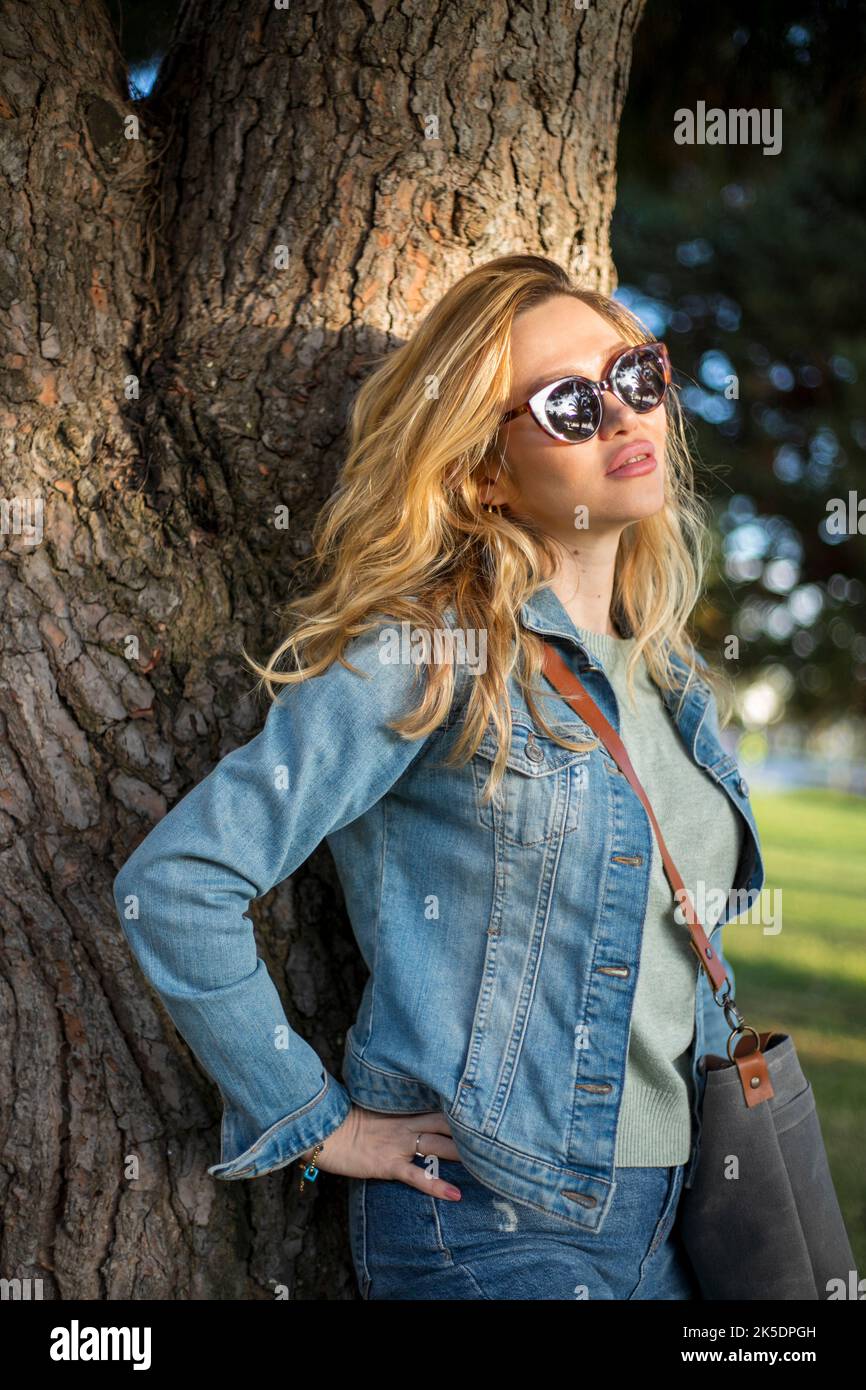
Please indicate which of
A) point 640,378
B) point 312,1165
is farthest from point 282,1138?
point 640,378

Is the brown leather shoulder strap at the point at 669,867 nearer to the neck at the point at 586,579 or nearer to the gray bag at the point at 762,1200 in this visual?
the gray bag at the point at 762,1200

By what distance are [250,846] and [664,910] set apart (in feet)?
2.23

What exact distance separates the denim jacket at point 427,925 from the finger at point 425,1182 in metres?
0.07

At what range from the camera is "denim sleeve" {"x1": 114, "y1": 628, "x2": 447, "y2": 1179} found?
161 centimetres

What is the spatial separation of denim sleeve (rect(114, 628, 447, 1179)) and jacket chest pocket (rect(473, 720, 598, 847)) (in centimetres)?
12

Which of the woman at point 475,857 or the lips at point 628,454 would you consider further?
the lips at point 628,454

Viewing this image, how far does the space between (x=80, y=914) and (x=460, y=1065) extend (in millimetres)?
703

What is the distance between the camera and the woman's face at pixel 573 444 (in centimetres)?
189

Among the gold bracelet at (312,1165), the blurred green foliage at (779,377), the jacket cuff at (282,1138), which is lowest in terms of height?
the gold bracelet at (312,1165)

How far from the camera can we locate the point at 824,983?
750cm

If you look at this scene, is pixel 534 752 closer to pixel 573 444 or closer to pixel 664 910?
pixel 664 910

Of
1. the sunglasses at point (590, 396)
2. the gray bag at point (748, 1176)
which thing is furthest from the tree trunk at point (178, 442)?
the gray bag at point (748, 1176)

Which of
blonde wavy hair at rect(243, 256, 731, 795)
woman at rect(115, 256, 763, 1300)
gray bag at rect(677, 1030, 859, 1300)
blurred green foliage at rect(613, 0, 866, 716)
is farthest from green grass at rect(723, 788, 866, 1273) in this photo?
blurred green foliage at rect(613, 0, 866, 716)

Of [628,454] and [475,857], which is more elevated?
[628,454]
